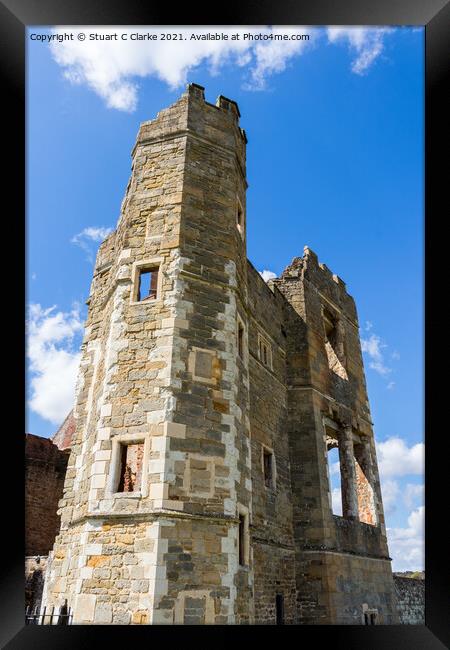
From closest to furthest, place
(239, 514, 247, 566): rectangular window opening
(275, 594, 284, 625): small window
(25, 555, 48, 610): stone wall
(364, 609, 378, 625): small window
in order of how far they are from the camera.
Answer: (239, 514, 247, 566): rectangular window opening < (275, 594, 284, 625): small window < (364, 609, 378, 625): small window < (25, 555, 48, 610): stone wall

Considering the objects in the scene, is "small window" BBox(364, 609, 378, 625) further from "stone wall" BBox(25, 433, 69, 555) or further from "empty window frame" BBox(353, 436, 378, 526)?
"stone wall" BBox(25, 433, 69, 555)

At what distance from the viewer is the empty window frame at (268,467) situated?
10859 mm

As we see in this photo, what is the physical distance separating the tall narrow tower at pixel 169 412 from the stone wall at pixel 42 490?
5.97 meters

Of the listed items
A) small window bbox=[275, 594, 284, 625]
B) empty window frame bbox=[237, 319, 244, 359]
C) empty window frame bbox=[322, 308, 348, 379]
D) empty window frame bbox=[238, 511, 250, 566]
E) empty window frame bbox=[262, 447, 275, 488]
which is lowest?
small window bbox=[275, 594, 284, 625]

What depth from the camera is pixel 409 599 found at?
604 inches

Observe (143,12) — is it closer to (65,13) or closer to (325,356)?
(65,13)

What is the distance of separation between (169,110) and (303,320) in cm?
662

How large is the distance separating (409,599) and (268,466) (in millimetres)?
8305

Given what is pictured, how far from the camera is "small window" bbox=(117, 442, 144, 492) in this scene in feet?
23.2

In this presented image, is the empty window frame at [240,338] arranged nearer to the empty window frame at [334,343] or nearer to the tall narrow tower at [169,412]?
the tall narrow tower at [169,412]

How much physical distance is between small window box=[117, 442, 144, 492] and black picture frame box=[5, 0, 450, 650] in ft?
6.45

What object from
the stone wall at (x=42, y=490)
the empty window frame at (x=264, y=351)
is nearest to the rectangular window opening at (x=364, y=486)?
the empty window frame at (x=264, y=351)

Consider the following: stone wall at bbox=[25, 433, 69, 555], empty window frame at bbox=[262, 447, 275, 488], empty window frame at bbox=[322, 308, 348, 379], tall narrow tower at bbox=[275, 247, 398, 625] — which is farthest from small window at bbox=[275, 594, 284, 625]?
stone wall at bbox=[25, 433, 69, 555]

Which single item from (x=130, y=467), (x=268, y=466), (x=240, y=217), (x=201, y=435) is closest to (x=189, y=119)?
(x=240, y=217)
